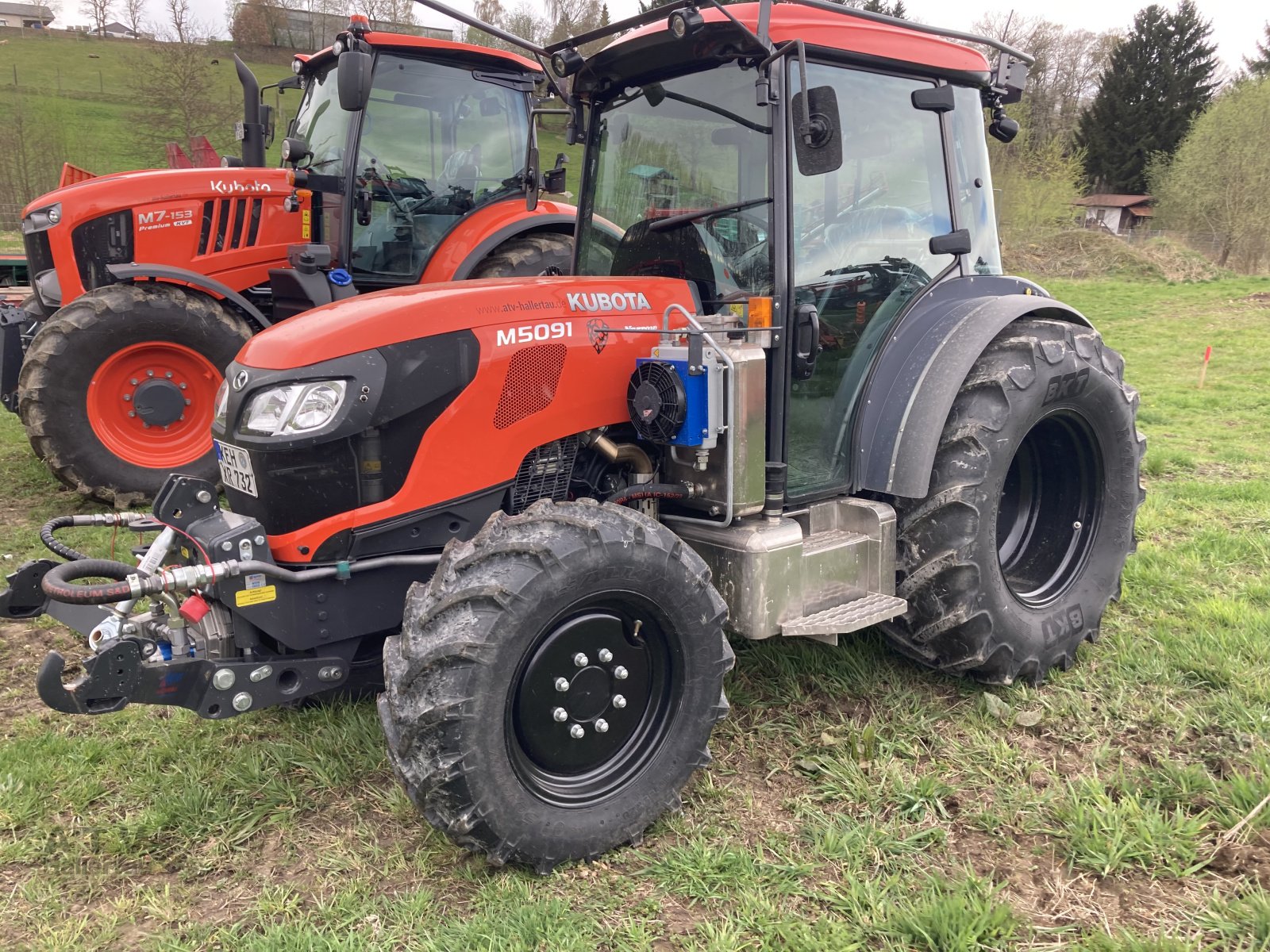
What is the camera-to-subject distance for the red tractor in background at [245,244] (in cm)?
574

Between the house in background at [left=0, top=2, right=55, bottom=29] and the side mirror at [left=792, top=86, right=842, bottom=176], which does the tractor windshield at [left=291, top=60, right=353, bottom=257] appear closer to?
the side mirror at [left=792, top=86, right=842, bottom=176]

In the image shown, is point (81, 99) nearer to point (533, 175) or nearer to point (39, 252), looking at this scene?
point (39, 252)

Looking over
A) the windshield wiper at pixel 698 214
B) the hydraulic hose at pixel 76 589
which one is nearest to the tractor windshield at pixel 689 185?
the windshield wiper at pixel 698 214

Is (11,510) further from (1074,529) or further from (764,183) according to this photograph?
(1074,529)

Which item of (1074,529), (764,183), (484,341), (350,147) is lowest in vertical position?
(1074,529)

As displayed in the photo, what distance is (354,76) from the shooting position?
460 centimetres

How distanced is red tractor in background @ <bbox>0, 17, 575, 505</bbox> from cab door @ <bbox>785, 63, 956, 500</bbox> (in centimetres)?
266

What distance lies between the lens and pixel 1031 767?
3014 millimetres

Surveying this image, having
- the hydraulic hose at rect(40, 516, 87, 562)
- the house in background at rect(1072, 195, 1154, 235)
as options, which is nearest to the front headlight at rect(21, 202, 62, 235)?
the hydraulic hose at rect(40, 516, 87, 562)

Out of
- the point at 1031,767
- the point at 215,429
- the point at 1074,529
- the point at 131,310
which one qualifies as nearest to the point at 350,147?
the point at 131,310

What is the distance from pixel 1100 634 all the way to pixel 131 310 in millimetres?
5578

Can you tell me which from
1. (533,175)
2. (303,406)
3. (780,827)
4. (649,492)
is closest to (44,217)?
(533,175)

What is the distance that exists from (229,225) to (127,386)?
1.30 m

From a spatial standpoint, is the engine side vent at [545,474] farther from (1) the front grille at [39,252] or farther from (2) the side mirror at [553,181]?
(1) the front grille at [39,252]
